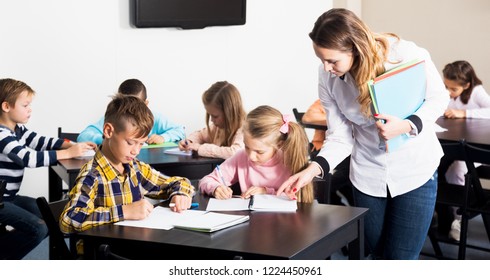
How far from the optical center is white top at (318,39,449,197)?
236 cm

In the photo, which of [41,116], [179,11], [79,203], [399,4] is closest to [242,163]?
[79,203]

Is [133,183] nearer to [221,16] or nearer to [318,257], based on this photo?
[318,257]

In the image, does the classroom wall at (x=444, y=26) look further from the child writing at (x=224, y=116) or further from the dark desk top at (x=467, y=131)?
the child writing at (x=224, y=116)

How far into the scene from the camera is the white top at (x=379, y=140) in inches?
92.8

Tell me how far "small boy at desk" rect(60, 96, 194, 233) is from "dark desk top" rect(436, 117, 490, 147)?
184cm

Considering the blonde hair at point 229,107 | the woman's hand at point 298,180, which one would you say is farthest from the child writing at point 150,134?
the woman's hand at point 298,180

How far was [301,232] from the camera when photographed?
2115 mm

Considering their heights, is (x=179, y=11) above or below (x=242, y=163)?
above

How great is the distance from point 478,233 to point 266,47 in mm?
2190

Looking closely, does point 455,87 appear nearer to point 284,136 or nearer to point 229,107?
point 229,107

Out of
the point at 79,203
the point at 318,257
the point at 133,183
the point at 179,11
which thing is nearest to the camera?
the point at 318,257

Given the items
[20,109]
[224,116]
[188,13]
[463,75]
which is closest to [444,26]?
[463,75]

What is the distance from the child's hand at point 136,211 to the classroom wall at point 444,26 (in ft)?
12.8

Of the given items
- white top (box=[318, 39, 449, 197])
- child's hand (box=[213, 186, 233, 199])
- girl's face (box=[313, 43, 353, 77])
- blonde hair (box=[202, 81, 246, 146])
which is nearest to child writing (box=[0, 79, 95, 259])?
blonde hair (box=[202, 81, 246, 146])
